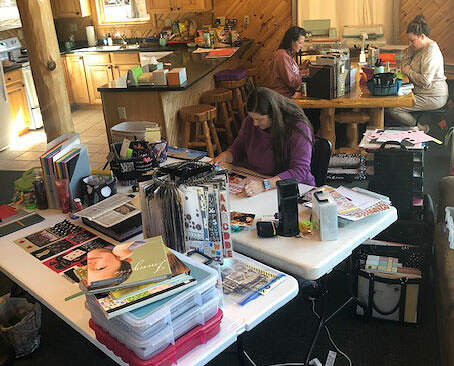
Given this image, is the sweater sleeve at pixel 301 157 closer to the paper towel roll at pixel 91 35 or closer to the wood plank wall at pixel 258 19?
the wood plank wall at pixel 258 19

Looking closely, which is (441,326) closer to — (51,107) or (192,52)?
(51,107)

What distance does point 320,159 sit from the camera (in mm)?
3082

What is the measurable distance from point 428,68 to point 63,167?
4.16 metres

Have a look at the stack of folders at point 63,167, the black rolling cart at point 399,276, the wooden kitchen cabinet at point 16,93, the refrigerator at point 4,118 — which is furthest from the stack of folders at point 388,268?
the wooden kitchen cabinet at point 16,93

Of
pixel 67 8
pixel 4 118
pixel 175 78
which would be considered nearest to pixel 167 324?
pixel 175 78

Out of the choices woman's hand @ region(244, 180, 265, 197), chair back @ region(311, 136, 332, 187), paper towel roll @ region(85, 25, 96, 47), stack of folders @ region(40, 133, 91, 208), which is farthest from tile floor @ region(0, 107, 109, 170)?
woman's hand @ region(244, 180, 265, 197)

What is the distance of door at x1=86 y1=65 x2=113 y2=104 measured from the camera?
797cm

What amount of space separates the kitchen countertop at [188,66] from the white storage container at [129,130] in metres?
0.96

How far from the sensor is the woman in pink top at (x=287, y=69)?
530 cm

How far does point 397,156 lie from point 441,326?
1.38 m

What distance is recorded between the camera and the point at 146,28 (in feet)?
26.2

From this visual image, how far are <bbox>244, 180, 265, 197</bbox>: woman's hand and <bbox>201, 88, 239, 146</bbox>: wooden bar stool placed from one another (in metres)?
3.03

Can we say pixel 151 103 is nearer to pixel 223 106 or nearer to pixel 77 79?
pixel 223 106

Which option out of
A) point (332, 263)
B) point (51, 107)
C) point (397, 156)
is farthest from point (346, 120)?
point (332, 263)
